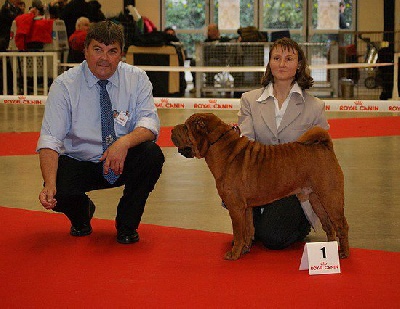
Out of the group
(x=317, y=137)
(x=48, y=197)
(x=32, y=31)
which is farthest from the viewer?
(x=32, y=31)

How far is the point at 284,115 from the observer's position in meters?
3.44

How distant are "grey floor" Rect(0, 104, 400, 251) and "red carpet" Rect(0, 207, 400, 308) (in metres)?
0.31

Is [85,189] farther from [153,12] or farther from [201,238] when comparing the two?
[153,12]

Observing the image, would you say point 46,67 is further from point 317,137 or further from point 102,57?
point 317,137

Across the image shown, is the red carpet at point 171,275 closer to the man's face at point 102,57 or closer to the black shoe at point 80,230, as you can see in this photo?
the black shoe at point 80,230

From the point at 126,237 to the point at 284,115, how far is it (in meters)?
0.92

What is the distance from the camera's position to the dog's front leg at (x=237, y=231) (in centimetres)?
311

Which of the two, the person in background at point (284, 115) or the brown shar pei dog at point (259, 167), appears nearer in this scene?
the brown shar pei dog at point (259, 167)

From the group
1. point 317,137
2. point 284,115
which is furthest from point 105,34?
point 317,137

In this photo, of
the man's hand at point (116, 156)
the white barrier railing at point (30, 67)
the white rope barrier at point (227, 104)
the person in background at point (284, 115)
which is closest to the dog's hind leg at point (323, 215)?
the person in background at point (284, 115)

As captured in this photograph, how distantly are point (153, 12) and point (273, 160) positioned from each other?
15.1 meters

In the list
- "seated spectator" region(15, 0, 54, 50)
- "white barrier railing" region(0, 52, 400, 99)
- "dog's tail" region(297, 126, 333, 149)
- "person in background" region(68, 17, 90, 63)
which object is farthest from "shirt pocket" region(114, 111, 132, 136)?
"seated spectator" region(15, 0, 54, 50)

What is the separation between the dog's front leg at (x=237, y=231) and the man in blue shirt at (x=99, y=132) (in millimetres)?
531

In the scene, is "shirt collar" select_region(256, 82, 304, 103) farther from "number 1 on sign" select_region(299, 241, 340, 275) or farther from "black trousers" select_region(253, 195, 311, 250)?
"number 1 on sign" select_region(299, 241, 340, 275)
